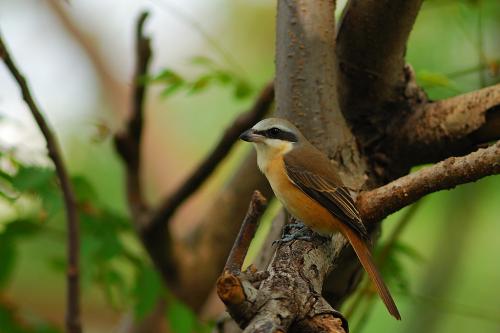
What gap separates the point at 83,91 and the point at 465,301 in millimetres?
5664

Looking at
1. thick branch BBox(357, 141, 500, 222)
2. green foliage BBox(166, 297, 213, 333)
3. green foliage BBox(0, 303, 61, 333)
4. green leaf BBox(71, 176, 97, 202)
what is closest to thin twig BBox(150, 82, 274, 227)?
green leaf BBox(71, 176, 97, 202)

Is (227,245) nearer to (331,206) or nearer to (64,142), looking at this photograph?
(331,206)

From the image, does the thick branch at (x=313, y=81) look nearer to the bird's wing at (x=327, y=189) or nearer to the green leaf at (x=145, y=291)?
the bird's wing at (x=327, y=189)

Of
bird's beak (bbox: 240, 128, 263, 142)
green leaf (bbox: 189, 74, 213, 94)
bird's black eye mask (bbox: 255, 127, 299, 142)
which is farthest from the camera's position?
bird's beak (bbox: 240, 128, 263, 142)

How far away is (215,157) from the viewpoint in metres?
4.48

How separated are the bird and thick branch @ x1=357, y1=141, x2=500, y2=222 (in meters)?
0.20

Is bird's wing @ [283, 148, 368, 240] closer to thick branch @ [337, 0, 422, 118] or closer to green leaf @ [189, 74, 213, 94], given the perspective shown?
thick branch @ [337, 0, 422, 118]

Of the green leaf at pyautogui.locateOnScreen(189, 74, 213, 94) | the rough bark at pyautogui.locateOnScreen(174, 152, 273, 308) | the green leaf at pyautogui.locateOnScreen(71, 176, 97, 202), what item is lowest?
the rough bark at pyautogui.locateOnScreen(174, 152, 273, 308)

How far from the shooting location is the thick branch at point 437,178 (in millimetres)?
2475

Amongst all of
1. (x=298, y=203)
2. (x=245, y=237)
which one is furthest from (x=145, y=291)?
(x=245, y=237)

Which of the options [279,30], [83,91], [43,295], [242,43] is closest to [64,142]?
[83,91]

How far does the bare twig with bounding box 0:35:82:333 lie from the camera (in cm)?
287

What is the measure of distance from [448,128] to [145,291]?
185 centimetres

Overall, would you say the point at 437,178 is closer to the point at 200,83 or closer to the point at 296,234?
the point at 296,234
